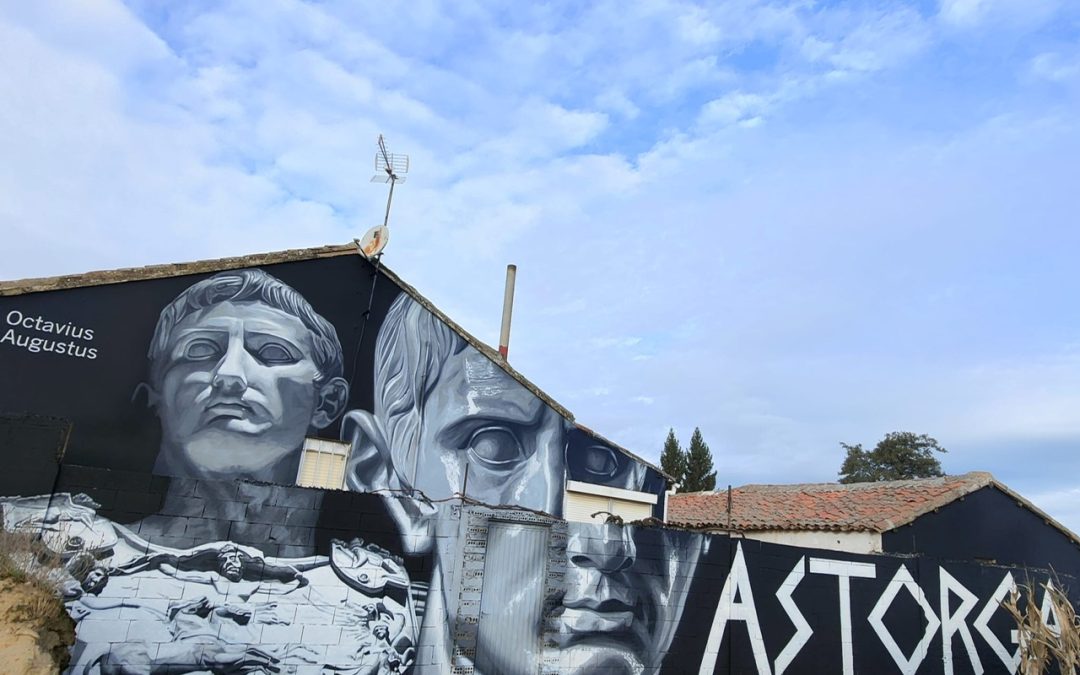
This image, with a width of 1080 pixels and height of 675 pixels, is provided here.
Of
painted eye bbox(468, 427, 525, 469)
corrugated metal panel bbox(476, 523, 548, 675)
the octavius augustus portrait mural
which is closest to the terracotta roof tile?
the octavius augustus portrait mural

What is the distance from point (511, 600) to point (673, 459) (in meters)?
45.6

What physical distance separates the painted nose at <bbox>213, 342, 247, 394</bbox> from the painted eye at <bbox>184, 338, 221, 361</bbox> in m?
0.14

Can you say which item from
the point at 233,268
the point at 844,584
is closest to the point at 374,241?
the point at 233,268

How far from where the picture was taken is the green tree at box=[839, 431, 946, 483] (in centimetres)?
4512

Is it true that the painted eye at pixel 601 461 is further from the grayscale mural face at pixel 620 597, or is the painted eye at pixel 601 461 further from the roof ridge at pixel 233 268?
the grayscale mural face at pixel 620 597

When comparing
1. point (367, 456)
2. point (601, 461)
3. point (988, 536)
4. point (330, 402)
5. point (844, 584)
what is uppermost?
point (330, 402)

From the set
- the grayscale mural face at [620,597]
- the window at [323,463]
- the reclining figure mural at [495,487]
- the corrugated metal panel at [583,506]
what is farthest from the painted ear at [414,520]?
the corrugated metal panel at [583,506]

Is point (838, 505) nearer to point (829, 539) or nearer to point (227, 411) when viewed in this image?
point (829, 539)

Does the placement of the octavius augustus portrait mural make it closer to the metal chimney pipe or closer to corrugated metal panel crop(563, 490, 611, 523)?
corrugated metal panel crop(563, 490, 611, 523)

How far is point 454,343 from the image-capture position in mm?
12414

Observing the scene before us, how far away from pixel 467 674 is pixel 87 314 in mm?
6810

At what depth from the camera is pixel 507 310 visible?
54.9 ft

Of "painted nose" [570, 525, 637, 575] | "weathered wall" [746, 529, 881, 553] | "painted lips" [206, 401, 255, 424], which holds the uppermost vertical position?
"painted lips" [206, 401, 255, 424]

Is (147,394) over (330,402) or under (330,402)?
under
